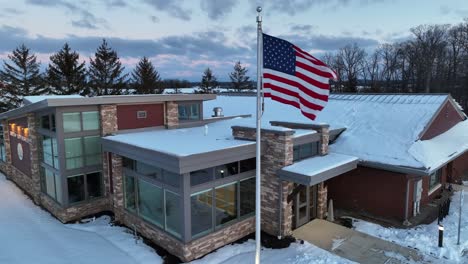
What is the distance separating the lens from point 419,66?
4722 centimetres

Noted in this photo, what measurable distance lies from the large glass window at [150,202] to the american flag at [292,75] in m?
5.51

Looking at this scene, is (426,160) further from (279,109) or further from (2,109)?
(2,109)

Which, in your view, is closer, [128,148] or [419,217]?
[128,148]

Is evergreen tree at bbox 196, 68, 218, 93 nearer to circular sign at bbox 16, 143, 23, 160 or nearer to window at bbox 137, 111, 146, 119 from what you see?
circular sign at bbox 16, 143, 23, 160

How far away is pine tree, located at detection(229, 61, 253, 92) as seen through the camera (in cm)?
5428

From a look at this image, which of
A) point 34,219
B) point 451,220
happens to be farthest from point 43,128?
point 451,220

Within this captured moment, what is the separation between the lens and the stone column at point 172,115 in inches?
574

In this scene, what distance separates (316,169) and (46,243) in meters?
9.12

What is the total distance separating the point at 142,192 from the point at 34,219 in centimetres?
516

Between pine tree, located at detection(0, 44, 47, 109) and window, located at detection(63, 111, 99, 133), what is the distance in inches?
1160

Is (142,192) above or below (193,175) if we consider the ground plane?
below

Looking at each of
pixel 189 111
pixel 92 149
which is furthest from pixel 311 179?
pixel 92 149

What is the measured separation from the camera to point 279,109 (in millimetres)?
19422

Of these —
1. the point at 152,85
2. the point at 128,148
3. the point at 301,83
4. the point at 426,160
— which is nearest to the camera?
the point at 301,83
